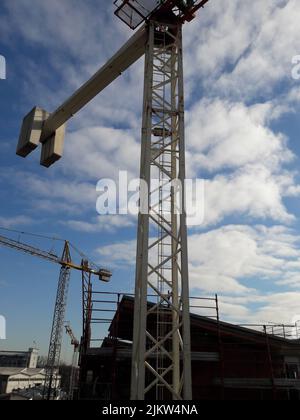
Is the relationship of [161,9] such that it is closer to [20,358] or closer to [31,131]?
[31,131]

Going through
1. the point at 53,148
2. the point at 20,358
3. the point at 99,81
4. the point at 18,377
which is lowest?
the point at 18,377

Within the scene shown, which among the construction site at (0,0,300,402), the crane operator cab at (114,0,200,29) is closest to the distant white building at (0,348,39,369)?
the construction site at (0,0,300,402)

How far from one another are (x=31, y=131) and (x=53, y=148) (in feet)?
4.32

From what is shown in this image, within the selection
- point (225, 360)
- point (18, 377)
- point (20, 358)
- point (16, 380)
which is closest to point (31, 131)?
point (225, 360)

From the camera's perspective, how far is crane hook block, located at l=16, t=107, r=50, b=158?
55.6 feet

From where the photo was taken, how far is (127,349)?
15.8 metres

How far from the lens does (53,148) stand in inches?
682

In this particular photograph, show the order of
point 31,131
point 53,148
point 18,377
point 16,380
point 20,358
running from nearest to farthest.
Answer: point 31,131, point 53,148, point 16,380, point 18,377, point 20,358

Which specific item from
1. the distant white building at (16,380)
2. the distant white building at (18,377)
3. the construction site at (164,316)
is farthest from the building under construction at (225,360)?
the distant white building at (16,380)

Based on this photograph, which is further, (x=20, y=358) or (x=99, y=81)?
(x=20, y=358)

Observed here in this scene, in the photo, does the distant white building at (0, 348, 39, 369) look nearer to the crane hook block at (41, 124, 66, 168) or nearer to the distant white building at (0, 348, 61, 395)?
the distant white building at (0, 348, 61, 395)

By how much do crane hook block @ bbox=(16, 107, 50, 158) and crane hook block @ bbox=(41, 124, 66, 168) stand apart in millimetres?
648

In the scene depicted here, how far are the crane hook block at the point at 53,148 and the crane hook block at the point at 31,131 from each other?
2.13 feet
